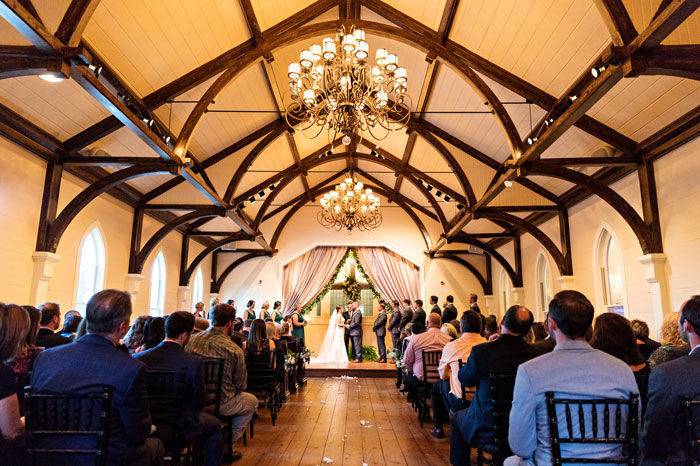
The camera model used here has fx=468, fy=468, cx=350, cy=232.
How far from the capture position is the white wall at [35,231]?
5.82 metres

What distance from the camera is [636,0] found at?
4469mm

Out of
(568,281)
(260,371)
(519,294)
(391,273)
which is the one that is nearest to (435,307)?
(568,281)

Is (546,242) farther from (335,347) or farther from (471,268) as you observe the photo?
(335,347)

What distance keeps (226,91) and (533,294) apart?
8.23 m

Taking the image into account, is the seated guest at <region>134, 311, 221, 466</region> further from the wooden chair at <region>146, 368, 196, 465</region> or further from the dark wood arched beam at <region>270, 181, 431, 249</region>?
the dark wood arched beam at <region>270, 181, 431, 249</region>

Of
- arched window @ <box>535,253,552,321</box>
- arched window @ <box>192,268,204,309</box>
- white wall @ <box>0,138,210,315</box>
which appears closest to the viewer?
white wall @ <box>0,138,210,315</box>

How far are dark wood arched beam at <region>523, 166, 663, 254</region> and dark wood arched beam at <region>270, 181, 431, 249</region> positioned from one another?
24.8ft

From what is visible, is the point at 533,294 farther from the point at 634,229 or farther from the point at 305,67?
the point at 305,67

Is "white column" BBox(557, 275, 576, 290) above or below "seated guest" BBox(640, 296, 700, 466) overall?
above

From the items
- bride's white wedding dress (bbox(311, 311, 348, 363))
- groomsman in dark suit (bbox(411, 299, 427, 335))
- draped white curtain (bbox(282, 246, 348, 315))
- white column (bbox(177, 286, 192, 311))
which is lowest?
bride's white wedding dress (bbox(311, 311, 348, 363))

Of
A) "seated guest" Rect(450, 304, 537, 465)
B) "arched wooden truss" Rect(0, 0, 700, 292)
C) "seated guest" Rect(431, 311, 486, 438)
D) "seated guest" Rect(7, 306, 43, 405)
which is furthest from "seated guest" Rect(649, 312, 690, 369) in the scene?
"seated guest" Rect(7, 306, 43, 405)

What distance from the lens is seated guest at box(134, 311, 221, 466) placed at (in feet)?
9.62

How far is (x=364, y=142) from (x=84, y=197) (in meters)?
6.37

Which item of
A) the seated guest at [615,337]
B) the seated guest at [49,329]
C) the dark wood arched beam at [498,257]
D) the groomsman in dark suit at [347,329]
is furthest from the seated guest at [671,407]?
the groomsman in dark suit at [347,329]
